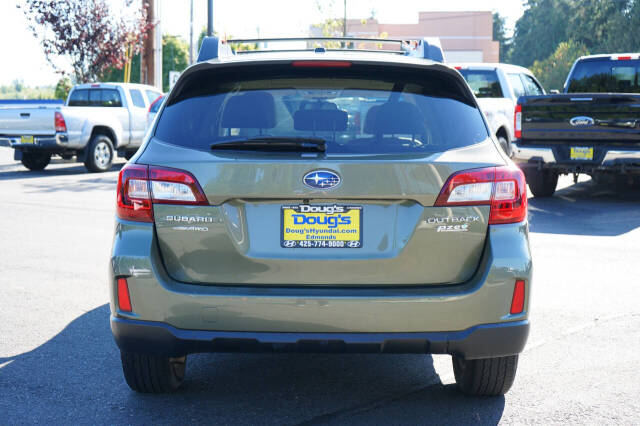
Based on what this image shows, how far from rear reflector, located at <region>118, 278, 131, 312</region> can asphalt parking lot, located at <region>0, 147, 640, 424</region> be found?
58cm

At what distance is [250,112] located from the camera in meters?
3.96

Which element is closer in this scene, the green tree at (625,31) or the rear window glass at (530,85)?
the rear window glass at (530,85)

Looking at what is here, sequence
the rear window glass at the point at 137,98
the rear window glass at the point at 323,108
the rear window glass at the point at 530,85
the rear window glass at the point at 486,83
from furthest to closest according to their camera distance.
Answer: the rear window glass at the point at 137,98 → the rear window glass at the point at 530,85 → the rear window glass at the point at 486,83 → the rear window glass at the point at 323,108

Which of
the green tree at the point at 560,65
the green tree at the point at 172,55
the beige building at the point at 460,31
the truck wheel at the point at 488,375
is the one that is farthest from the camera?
the beige building at the point at 460,31

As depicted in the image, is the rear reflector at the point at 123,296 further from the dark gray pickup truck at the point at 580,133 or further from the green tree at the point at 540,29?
the green tree at the point at 540,29

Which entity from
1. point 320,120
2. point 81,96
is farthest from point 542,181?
point 81,96

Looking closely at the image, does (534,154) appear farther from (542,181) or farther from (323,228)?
(323,228)

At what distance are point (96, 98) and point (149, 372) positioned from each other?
17093 mm

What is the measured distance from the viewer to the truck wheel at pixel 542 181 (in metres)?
13.9

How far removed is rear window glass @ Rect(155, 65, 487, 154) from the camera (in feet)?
12.6

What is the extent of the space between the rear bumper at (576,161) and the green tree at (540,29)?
91.9 meters

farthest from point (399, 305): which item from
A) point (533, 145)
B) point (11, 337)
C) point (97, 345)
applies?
point (533, 145)

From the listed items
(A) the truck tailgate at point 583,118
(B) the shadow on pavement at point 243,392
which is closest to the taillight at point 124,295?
(B) the shadow on pavement at point 243,392

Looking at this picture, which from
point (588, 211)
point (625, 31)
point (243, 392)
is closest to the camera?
point (243, 392)
